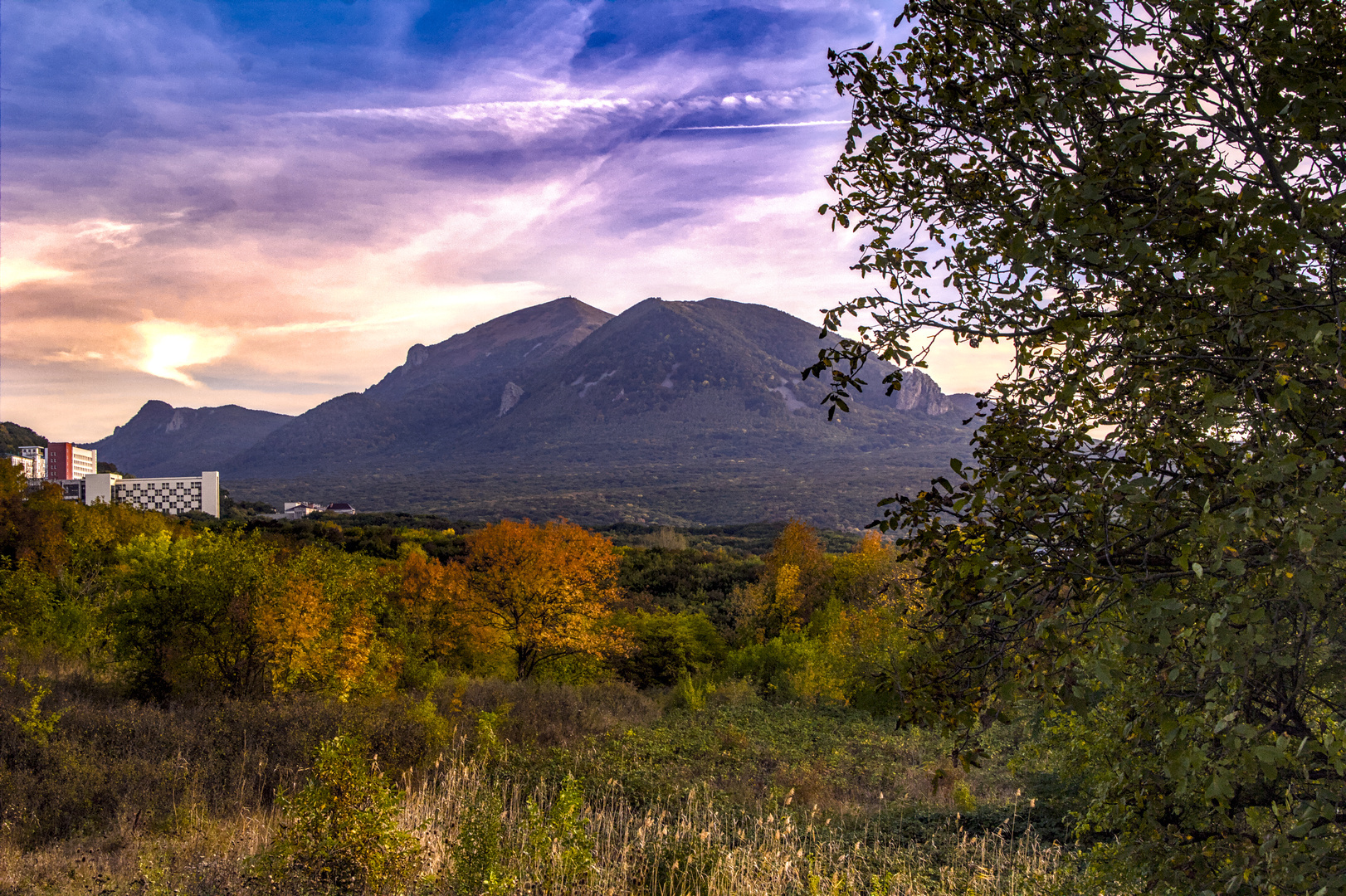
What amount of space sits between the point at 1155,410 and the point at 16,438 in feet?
418

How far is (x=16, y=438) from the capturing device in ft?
315

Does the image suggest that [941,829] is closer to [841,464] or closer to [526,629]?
[526,629]

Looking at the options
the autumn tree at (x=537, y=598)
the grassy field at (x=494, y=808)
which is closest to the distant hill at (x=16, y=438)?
the autumn tree at (x=537, y=598)

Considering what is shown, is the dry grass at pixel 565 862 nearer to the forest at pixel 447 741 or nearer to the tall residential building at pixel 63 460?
the forest at pixel 447 741

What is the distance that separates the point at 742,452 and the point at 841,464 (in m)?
32.4

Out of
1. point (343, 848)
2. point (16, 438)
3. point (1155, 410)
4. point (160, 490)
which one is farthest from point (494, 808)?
point (16, 438)

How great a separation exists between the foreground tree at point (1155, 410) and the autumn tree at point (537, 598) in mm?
23756

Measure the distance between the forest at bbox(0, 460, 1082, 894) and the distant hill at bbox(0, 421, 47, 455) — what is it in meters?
78.6

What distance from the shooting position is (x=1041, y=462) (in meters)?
3.44

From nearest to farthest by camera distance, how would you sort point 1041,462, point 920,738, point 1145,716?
point 1145,716 → point 1041,462 → point 920,738

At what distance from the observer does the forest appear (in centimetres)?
664

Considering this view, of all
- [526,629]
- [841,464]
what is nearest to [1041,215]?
[526,629]

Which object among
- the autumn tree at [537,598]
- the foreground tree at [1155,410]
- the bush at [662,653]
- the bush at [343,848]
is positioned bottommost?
A: the bush at [662,653]

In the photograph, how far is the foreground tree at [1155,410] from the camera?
2.46 metres
